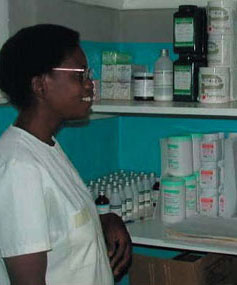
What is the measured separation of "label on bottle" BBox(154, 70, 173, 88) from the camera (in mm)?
2070

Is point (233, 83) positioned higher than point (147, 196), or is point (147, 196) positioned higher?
point (233, 83)

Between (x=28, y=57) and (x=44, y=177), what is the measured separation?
0.87 ft

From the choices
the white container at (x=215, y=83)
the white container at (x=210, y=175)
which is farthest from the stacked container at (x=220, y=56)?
the white container at (x=210, y=175)

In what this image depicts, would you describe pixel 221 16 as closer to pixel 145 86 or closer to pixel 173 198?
pixel 145 86

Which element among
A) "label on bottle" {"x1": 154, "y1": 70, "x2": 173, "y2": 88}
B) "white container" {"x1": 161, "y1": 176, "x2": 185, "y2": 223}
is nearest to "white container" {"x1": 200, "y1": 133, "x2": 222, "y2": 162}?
"white container" {"x1": 161, "y1": 176, "x2": 185, "y2": 223}

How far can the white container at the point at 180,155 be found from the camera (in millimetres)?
2076

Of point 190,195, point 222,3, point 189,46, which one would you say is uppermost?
point 222,3

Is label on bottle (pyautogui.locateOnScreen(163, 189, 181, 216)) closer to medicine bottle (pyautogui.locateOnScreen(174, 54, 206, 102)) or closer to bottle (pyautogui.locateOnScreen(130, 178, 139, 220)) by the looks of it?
bottle (pyautogui.locateOnScreen(130, 178, 139, 220))

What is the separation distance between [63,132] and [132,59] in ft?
1.49

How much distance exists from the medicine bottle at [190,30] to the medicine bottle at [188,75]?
26 mm

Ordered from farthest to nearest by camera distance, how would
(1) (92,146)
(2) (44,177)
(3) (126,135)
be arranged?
(3) (126,135), (1) (92,146), (2) (44,177)

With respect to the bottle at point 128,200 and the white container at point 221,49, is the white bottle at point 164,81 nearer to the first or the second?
the white container at point 221,49

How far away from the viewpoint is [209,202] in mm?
2096

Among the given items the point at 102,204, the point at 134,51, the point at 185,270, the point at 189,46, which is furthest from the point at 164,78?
the point at 185,270
